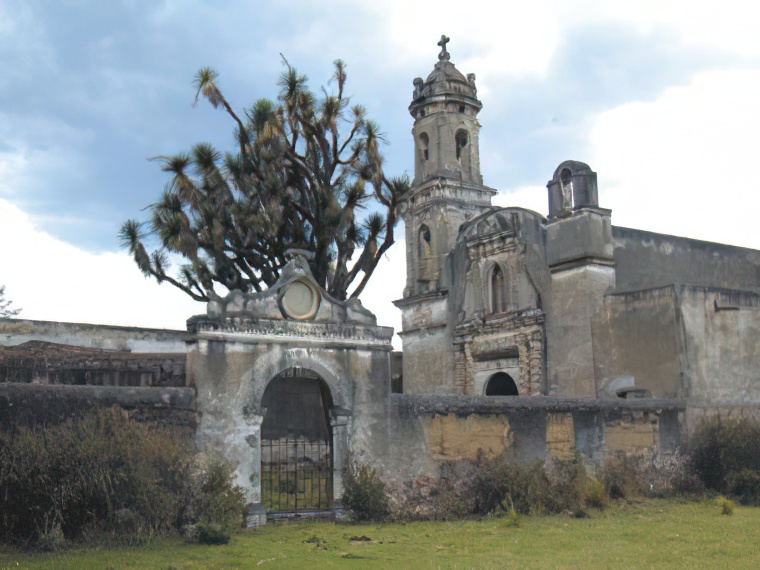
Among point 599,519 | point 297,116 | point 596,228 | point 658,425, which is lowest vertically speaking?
point 599,519

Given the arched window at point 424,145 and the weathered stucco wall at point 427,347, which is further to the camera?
the arched window at point 424,145

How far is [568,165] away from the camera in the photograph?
61.8 feet

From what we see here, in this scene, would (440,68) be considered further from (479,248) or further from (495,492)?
(495,492)

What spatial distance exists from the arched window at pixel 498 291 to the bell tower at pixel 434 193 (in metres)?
2.03

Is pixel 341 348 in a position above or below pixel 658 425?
above

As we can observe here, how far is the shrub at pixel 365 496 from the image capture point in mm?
11430

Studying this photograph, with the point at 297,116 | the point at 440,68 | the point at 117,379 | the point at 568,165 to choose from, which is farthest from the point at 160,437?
the point at 440,68

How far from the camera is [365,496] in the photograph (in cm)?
1141

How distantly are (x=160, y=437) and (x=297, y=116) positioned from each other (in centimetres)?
1105

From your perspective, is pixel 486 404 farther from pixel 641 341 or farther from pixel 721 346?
pixel 721 346

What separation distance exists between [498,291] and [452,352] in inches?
88.2

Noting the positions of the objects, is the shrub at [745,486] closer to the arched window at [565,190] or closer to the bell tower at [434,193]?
the arched window at [565,190]

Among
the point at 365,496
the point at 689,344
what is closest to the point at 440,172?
the point at 689,344

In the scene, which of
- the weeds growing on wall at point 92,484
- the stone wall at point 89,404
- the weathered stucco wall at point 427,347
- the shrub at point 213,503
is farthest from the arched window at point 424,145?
the weeds growing on wall at point 92,484
